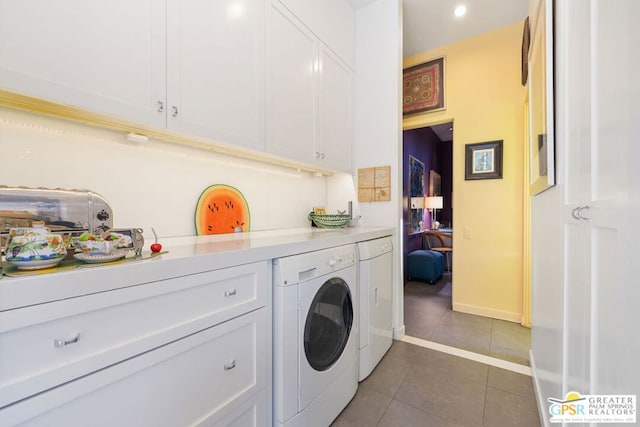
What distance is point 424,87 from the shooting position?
10.3ft

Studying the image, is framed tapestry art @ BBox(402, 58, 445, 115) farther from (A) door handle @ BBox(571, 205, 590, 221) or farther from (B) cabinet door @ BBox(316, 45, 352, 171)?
(A) door handle @ BBox(571, 205, 590, 221)

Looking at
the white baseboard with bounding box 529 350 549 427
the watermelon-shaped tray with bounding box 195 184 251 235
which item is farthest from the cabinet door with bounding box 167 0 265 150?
the white baseboard with bounding box 529 350 549 427

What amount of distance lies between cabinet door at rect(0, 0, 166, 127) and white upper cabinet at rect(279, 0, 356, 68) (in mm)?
1061

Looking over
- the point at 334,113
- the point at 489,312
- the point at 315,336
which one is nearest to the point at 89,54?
the point at 315,336

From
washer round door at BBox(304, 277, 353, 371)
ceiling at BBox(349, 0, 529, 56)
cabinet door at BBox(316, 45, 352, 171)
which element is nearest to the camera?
washer round door at BBox(304, 277, 353, 371)

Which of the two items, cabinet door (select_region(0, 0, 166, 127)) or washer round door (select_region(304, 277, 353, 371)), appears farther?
washer round door (select_region(304, 277, 353, 371))

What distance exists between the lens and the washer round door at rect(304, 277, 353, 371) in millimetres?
1265

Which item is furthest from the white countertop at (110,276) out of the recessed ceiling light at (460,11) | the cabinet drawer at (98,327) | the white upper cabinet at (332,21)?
the recessed ceiling light at (460,11)

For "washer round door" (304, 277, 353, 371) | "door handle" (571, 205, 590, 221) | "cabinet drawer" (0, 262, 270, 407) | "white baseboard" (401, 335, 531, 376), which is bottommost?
"white baseboard" (401, 335, 531, 376)

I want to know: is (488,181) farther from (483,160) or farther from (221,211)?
(221,211)

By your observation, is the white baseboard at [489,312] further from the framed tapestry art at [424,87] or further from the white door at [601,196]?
the framed tapestry art at [424,87]

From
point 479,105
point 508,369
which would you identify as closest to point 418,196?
point 479,105

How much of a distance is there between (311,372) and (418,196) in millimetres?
4037

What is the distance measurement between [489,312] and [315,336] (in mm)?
2492
